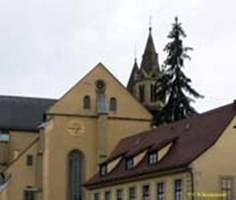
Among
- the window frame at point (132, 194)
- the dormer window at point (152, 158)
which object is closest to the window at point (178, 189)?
the dormer window at point (152, 158)

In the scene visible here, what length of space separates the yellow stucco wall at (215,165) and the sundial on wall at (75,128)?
94.6ft

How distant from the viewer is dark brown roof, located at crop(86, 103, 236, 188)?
5809 cm

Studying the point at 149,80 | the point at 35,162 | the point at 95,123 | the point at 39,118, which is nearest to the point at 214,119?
the point at 95,123

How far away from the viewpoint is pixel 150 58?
124m

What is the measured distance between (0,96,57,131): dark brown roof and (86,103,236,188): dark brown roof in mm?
29023

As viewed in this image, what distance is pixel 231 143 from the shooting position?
57125 millimetres

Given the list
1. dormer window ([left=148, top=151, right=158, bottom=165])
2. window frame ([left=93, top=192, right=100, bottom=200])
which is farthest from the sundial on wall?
dormer window ([left=148, top=151, right=158, bottom=165])

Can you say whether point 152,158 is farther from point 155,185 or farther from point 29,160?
point 29,160

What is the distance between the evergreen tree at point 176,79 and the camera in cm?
9362

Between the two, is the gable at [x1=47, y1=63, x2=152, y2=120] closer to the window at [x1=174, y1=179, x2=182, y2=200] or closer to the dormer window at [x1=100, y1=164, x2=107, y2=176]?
the dormer window at [x1=100, y1=164, x2=107, y2=176]

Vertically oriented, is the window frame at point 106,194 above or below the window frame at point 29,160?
below

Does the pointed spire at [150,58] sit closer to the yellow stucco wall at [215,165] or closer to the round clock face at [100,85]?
the round clock face at [100,85]

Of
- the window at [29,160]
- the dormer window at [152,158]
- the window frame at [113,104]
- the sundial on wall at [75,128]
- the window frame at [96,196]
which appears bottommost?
the window frame at [96,196]

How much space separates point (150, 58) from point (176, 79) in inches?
1204
